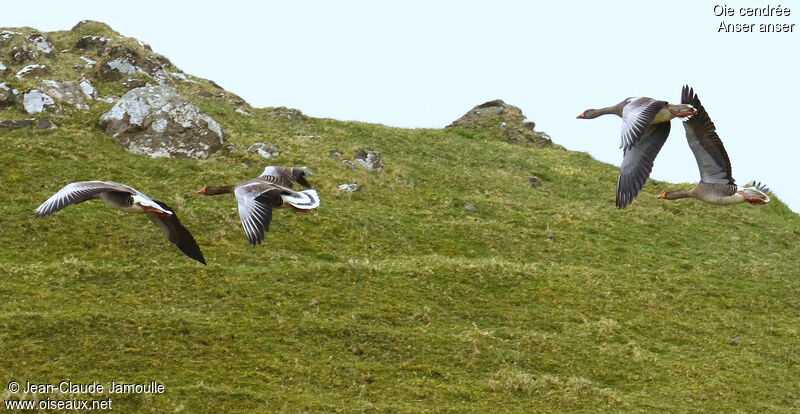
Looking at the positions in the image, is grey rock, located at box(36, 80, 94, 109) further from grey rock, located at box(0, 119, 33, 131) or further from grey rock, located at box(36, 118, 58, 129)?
grey rock, located at box(0, 119, 33, 131)

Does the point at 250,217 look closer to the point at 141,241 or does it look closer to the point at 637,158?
the point at 637,158

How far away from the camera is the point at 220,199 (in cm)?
2606

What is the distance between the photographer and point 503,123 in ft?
143

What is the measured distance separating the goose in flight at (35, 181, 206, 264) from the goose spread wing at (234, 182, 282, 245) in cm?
128

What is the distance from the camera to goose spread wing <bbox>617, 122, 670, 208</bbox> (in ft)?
49.5

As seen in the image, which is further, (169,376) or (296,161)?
(296,161)

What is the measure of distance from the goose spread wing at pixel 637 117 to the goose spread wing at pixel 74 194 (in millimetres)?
8450

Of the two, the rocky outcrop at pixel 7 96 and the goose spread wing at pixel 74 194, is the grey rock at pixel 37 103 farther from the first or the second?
the goose spread wing at pixel 74 194

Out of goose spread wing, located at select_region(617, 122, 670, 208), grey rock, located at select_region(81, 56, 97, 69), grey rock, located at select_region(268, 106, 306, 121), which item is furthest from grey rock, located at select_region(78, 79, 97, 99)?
goose spread wing, located at select_region(617, 122, 670, 208)

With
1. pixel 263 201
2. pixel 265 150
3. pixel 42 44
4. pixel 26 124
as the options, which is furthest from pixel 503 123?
pixel 263 201

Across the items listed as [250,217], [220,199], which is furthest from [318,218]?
[250,217]

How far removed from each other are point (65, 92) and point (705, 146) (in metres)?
23.6

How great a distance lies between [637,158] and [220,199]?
14490 mm

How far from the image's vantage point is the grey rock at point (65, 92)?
3034cm
